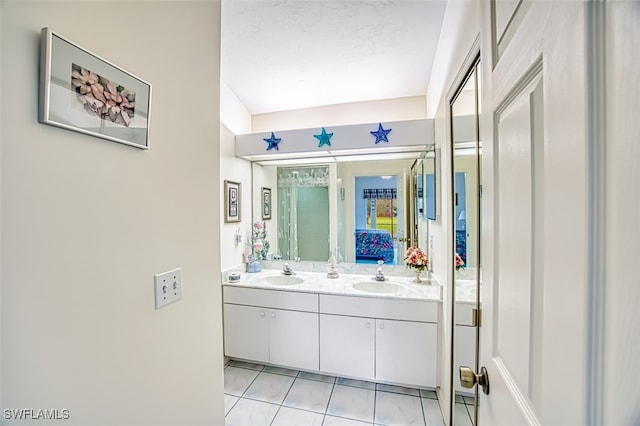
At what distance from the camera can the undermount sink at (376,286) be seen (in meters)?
2.34

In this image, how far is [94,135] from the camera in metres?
0.64

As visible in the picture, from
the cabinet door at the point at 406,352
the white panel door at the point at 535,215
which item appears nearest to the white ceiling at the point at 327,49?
the white panel door at the point at 535,215

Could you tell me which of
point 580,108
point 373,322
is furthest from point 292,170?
point 580,108

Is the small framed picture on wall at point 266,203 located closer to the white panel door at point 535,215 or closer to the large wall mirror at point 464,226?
the large wall mirror at point 464,226

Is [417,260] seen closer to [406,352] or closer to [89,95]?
[406,352]

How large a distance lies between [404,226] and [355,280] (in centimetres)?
73

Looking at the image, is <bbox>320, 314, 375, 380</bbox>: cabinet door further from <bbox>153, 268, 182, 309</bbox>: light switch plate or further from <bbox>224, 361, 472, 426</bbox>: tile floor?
<bbox>153, 268, 182, 309</bbox>: light switch plate

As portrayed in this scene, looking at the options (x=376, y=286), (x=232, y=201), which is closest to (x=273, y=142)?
(x=232, y=201)

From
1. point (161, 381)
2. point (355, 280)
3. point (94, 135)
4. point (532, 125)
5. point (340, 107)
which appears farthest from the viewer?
point (340, 107)

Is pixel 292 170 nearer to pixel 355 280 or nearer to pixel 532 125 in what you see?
pixel 355 280

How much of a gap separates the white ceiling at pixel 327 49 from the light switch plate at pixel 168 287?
1558 mm

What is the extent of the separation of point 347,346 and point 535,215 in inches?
75.2

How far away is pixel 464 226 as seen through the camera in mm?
1555

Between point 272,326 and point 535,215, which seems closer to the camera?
point 535,215
